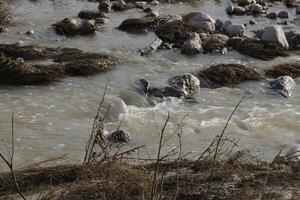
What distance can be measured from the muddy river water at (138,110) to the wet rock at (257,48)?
0.46 ft

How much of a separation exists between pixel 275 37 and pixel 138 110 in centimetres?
376

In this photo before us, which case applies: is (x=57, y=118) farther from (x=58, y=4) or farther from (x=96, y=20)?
(x=58, y=4)

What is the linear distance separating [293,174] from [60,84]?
11.8ft

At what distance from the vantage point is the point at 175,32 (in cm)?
918

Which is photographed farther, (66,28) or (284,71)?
(66,28)

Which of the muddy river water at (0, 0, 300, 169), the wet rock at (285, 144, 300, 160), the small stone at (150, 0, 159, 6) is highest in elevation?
the wet rock at (285, 144, 300, 160)

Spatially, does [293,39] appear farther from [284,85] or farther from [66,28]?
[66,28]

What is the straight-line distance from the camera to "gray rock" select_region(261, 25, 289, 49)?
8.78 m

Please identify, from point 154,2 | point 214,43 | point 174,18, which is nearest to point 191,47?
point 214,43

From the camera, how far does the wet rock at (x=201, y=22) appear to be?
31.4ft

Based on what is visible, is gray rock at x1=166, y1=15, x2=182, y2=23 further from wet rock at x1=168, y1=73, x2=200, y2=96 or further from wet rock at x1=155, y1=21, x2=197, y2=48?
wet rock at x1=168, y1=73, x2=200, y2=96

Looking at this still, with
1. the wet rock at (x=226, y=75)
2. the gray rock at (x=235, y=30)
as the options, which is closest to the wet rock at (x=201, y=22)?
the gray rock at (x=235, y=30)

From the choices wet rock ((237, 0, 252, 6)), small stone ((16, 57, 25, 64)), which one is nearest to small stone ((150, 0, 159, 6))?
wet rock ((237, 0, 252, 6))

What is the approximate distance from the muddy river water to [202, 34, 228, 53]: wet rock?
207 mm
